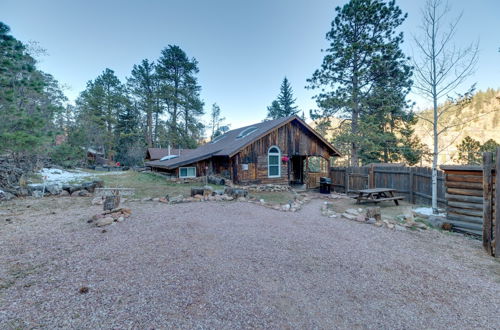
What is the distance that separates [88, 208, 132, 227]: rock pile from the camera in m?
5.35

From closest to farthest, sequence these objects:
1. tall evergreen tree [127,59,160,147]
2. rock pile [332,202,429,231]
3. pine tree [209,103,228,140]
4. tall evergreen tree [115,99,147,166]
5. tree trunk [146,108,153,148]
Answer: rock pile [332,202,429,231] → tall evergreen tree [127,59,160,147] → tree trunk [146,108,153,148] → tall evergreen tree [115,99,147,166] → pine tree [209,103,228,140]

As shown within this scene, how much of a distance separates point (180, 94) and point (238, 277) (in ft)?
107

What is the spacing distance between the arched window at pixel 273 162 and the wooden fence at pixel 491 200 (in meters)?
10.0

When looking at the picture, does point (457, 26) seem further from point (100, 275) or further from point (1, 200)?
point (1, 200)

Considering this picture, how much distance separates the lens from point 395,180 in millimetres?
10914

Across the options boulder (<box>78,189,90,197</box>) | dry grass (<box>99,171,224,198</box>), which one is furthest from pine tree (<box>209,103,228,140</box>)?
boulder (<box>78,189,90,197</box>)

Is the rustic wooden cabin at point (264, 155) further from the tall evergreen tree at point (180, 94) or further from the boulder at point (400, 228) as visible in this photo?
the tall evergreen tree at point (180, 94)

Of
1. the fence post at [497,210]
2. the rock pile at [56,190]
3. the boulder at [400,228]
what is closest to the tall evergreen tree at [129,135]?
the rock pile at [56,190]

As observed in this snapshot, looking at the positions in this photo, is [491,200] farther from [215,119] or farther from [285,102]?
[215,119]

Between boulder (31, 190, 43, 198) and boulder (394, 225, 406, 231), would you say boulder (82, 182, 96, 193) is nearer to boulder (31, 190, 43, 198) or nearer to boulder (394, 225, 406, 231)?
boulder (31, 190, 43, 198)

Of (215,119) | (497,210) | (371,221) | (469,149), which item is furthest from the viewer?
(215,119)

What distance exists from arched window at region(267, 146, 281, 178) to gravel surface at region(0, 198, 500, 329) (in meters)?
8.58

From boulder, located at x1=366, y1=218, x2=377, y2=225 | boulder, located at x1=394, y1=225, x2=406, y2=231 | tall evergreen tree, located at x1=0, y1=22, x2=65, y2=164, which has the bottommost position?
boulder, located at x1=394, y1=225, x2=406, y2=231

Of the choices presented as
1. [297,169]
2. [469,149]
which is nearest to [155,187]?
[297,169]
